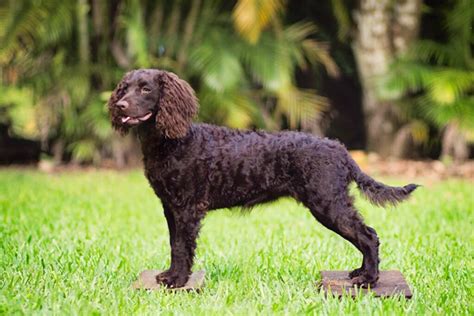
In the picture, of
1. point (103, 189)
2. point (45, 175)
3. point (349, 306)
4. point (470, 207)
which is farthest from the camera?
point (45, 175)

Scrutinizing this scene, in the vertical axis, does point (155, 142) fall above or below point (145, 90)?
below

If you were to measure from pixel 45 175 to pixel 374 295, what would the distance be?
6207mm

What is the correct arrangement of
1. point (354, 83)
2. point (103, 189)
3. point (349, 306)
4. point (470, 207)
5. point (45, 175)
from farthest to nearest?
point (354, 83)
point (45, 175)
point (103, 189)
point (470, 207)
point (349, 306)

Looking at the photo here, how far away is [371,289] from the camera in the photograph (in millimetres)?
3988

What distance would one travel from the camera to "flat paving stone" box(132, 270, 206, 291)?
4.06 m

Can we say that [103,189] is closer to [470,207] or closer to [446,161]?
[470,207]

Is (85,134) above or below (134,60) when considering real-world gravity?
below

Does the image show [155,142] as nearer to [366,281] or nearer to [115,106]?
[115,106]

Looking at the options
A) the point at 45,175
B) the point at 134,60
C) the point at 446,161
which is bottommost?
the point at 45,175

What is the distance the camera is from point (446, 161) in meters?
9.65

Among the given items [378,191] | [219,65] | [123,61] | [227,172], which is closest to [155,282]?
[227,172]

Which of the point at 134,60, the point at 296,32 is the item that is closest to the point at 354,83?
the point at 296,32

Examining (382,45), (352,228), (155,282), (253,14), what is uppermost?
(253,14)

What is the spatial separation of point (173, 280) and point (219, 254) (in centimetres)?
103
